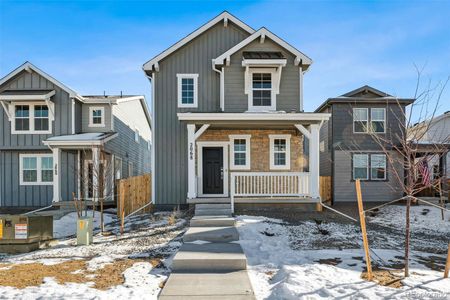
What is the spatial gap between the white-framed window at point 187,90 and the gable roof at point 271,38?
4.19 ft

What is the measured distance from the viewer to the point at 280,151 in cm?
1324

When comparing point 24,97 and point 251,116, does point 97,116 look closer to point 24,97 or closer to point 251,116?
point 24,97

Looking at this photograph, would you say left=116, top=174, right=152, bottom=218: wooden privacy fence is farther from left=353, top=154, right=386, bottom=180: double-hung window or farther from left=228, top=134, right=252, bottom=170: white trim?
left=353, top=154, right=386, bottom=180: double-hung window

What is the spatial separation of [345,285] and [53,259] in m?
5.81

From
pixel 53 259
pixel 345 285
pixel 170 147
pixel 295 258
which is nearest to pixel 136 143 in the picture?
pixel 170 147

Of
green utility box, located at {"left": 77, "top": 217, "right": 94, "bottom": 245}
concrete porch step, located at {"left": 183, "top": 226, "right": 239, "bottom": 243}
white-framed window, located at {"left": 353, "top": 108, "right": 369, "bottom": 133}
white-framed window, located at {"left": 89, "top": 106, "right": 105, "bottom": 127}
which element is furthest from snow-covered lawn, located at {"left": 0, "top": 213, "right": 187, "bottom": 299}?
white-framed window, located at {"left": 353, "top": 108, "right": 369, "bottom": 133}

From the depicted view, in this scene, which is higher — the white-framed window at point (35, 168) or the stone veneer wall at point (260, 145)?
the stone veneer wall at point (260, 145)

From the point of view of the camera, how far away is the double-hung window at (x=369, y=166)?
675 inches

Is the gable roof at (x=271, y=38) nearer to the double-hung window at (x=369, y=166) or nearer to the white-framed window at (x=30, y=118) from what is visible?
the double-hung window at (x=369, y=166)

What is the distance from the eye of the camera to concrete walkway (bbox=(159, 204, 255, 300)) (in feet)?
15.3

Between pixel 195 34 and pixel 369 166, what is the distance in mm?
11267

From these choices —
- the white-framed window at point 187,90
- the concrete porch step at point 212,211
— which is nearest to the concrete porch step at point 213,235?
the concrete porch step at point 212,211

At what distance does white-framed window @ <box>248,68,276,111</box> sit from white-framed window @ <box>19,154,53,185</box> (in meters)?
10.2

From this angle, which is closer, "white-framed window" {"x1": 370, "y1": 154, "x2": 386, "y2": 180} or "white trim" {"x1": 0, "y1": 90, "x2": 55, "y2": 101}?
"white trim" {"x1": 0, "y1": 90, "x2": 55, "y2": 101}
